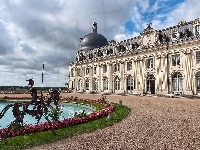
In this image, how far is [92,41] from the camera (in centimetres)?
6888

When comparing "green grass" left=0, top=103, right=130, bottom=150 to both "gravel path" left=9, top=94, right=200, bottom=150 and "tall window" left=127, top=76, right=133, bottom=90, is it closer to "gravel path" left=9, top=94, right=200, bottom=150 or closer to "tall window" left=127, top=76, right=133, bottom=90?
"gravel path" left=9, top=94, right=200, bottom=150

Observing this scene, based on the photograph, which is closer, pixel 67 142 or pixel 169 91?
pixel 67 142

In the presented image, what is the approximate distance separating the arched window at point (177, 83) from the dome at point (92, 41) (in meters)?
33.8

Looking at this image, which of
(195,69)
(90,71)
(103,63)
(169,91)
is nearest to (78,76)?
(90,71)

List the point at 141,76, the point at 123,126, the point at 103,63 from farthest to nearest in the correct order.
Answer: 1. the point at 103,63
2. the point at 141,76
3. the point at 123,126

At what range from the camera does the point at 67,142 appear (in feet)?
31.4

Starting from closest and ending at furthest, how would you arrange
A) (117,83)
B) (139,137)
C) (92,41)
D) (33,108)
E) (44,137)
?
(33,108) → (139,137) → (44,137) → (117,83) → (92,41)

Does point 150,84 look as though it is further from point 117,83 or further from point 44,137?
point 44,137

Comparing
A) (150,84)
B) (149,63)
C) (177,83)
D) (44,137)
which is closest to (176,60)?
(177,83)

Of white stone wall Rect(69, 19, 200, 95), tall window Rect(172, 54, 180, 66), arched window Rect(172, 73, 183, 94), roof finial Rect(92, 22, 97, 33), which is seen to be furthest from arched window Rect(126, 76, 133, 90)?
roof finial Rect(92, 22, 97, 33)

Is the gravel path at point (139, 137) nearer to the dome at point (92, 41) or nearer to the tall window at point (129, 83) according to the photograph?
the tall window at point (129, 83)

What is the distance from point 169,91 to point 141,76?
663cm

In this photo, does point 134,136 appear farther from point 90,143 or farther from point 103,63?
point 103,63

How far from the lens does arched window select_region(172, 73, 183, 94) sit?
37531mm
